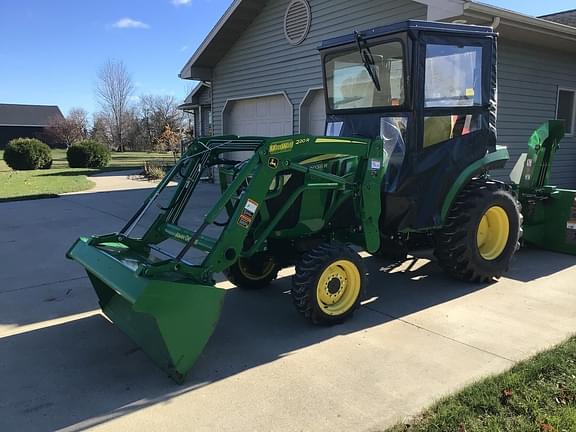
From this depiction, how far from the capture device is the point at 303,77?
1116 cm

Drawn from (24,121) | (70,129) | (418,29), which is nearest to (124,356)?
(418,29)

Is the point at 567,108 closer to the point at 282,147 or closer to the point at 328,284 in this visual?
the point at 328,284

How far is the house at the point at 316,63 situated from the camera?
28.0 ft

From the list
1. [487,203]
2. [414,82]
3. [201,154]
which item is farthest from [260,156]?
[487,203]

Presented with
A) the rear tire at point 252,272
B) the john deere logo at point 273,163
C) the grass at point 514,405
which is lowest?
the grass at point 514,405

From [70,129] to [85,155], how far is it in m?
26.9

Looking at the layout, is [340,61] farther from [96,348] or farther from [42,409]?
[42,409]

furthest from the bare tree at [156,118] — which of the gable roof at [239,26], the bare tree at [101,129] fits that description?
the gable roof at [239,26]

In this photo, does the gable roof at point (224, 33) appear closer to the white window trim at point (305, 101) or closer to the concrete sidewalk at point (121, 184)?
the white window trim at point (305, 101)

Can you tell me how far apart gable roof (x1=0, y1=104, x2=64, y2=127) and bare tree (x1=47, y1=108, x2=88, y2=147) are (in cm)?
514

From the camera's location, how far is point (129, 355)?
3.67 m

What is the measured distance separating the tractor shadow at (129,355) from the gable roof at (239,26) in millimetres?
4315

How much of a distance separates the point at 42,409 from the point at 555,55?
10.4 meters

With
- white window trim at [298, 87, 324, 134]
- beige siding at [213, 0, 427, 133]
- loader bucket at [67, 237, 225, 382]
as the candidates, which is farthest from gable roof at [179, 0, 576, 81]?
loader bucket at [67, 237, 225, 382]
